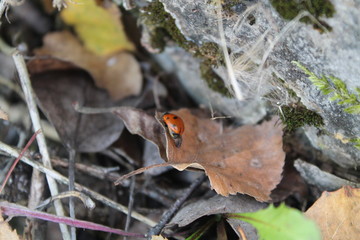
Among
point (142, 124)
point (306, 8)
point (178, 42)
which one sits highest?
point (306, 8)

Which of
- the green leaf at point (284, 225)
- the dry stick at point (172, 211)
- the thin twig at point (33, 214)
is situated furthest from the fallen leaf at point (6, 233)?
the green leaf at point (284, 225)

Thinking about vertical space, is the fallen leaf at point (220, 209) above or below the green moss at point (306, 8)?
below

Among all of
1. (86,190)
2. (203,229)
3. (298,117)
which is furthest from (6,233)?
(298,117)

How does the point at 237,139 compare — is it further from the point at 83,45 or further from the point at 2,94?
the point at 2,94

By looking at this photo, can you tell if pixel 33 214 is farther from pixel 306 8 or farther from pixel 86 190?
pixel 306 8

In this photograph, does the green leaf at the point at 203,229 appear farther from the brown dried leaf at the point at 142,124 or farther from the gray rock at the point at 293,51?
the gray rock at the point at 293,51

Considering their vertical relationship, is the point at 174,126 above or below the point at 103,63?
above

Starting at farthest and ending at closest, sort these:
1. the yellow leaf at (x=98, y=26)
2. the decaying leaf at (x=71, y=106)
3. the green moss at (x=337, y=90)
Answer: the yellow leaf at (x=98, y=26)
the decaying leaf at (x=71, y=106)
the green moss at (x=337, y=90)
